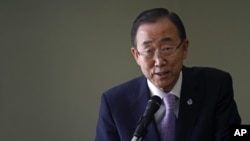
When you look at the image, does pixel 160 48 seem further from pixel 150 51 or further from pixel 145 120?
pixel 145 120

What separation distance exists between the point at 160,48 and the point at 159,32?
0.06 m

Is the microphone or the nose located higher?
the nose

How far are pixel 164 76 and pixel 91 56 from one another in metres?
1.39

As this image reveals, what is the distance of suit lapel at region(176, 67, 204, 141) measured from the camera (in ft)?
4.58

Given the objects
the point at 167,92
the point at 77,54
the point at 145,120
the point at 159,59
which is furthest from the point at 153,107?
the point at 77,54

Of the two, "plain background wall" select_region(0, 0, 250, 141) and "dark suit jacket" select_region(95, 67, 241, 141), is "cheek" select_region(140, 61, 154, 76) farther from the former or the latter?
"plain background wall" select_region(0, 0, 250, 141)

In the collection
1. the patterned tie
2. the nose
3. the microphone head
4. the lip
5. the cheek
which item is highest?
the nose

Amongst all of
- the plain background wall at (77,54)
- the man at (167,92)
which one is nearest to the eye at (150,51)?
the man at (167,92)

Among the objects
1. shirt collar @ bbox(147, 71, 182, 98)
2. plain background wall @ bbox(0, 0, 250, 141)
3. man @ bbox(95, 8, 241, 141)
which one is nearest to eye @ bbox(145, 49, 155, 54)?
man @ bbox(95, 8, 241, 141)

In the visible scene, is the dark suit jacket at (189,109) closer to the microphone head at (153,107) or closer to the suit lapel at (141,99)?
the suit lapel at (141,99)

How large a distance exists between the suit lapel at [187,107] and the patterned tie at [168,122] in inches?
1.0

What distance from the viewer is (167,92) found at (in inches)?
57.7

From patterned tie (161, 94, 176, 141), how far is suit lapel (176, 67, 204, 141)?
0.03m

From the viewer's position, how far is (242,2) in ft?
9.22
